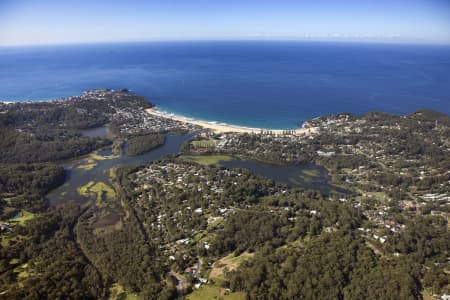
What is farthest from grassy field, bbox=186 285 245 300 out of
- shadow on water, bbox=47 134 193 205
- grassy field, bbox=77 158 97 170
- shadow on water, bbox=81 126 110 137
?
shadow on water, bbox=81 126 110 137

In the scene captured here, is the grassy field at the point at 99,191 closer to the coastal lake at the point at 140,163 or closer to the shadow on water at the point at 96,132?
the coastal lake at the point at 140,163

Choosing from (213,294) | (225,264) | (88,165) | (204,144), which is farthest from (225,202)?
(88,165)

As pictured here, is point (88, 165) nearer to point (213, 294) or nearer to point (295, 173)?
point (213, 294)

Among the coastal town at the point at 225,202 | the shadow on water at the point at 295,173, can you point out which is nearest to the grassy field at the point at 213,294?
the coastal town at the point at 225,202

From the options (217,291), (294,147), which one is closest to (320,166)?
(294,147)

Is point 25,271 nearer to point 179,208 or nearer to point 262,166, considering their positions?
point 179,208
